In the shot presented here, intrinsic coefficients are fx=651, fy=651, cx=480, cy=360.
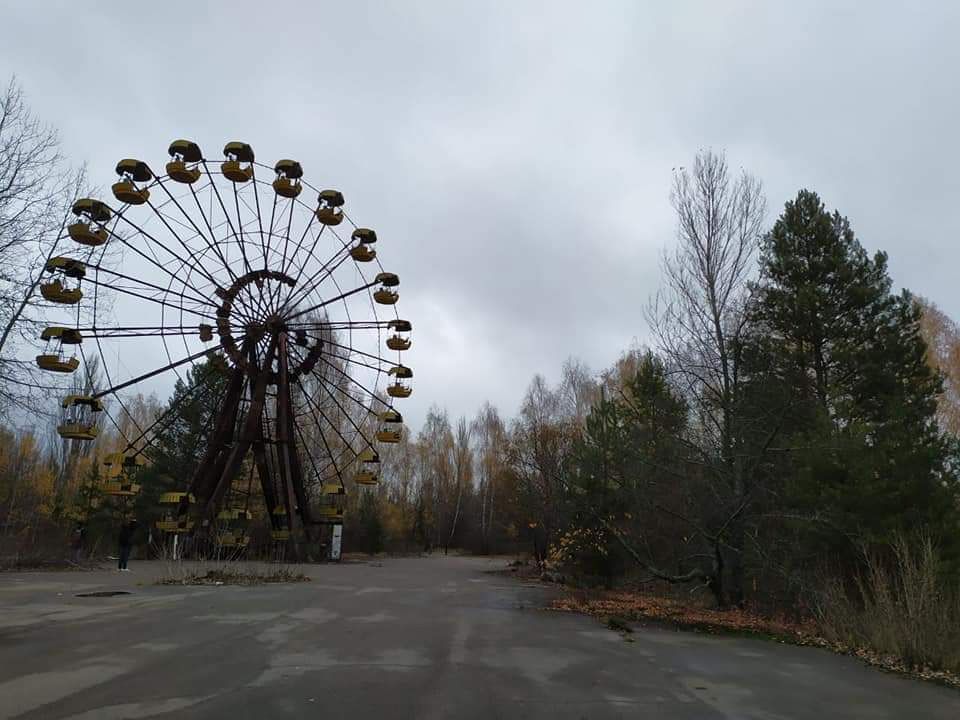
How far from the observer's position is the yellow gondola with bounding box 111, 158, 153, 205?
21391 millimetres

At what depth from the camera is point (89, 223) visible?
62.1 ft

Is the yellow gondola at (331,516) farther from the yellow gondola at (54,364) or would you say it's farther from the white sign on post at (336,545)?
the yellow gondola at (54,364)

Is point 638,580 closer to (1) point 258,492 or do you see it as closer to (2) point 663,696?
(2) point 663,696

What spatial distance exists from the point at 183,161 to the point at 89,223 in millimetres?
4641

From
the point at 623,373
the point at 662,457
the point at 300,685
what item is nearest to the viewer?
the point at 300,685

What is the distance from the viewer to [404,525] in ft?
162

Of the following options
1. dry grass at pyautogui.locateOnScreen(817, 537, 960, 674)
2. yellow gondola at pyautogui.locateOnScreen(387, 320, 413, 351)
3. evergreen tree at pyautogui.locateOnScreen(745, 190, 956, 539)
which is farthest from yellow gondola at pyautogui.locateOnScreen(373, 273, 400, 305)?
dry grass at pyautogui.locateOnScreen(817, 537, 960, 674)

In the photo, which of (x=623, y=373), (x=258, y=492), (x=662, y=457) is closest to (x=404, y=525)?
(x=258, y=492)

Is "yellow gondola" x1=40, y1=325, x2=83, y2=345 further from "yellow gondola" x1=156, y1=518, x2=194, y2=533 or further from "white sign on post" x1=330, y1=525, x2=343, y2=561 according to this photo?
"white sign on post" x1=330, y1=525, x2=343, y2=561

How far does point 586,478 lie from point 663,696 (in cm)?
1162

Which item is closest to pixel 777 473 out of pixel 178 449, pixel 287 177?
pixel 287 177

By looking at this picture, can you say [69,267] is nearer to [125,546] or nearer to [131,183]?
[131,183]

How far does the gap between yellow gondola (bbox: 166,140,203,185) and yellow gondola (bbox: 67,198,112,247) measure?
3020 mm

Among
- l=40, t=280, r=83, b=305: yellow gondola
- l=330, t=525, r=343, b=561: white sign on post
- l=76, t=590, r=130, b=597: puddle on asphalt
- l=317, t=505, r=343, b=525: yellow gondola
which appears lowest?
l=76, t=590, r=130, b=597: puddle on asphalt
